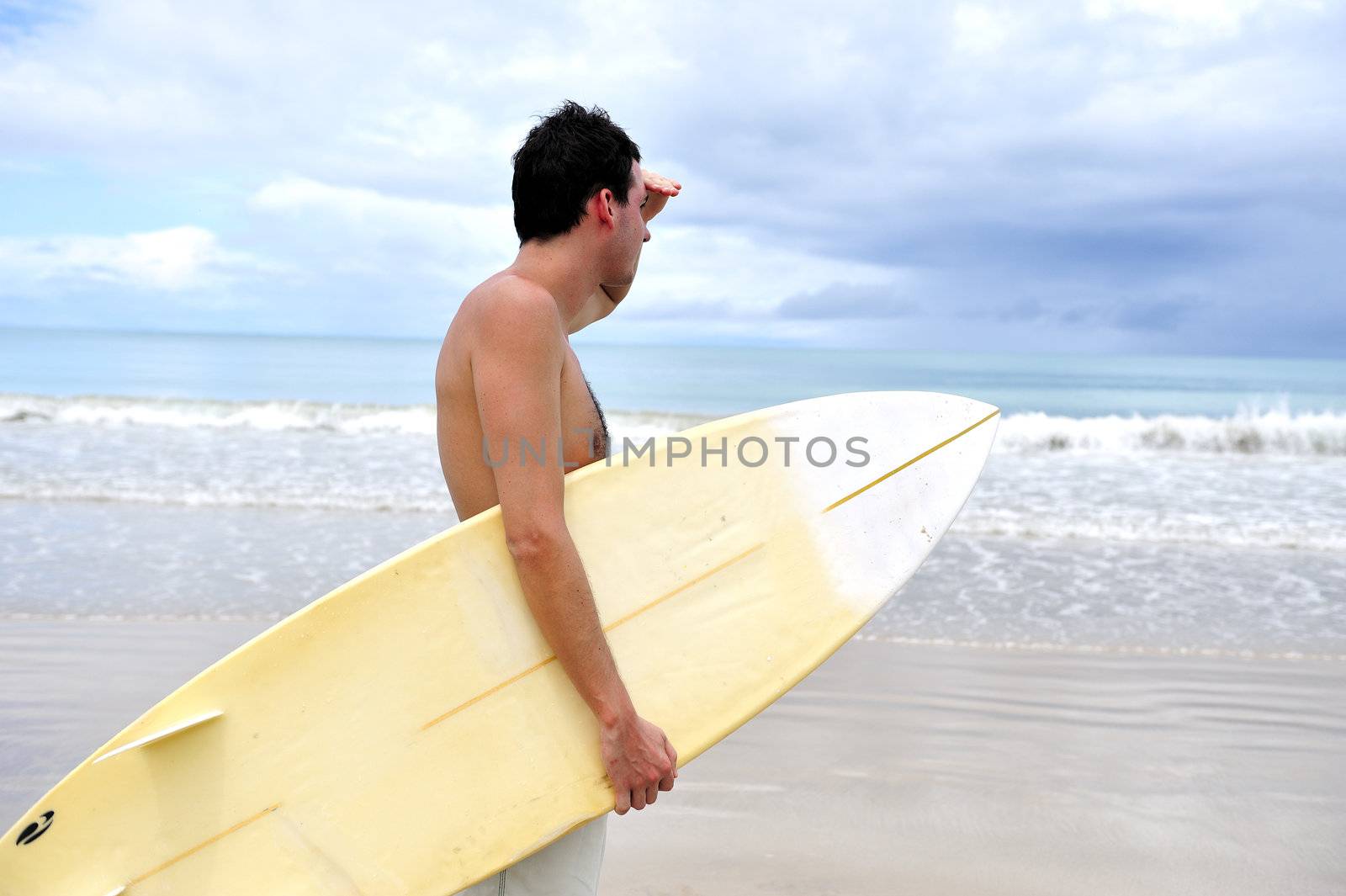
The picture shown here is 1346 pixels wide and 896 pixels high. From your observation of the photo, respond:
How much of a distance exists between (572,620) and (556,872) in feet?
1.51

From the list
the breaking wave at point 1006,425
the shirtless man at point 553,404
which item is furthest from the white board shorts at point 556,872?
the breaking wave at point 1006,425

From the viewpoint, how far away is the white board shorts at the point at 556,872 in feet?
5.00

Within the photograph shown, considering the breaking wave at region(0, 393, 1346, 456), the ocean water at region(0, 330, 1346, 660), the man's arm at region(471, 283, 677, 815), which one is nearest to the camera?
the man's arm at region(471, 283, 677, 815)

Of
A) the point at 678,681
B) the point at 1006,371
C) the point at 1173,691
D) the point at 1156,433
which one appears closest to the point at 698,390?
the point at 1156,433

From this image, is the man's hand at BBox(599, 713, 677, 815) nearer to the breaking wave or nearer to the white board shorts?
the white board shorts

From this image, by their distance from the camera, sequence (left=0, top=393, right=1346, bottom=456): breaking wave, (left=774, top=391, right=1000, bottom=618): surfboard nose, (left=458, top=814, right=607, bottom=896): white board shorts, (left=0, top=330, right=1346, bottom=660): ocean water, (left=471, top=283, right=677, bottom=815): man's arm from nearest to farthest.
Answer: (left=471, top=283, right=677, bottom=815): man's arm, (left=458, top=814, right=607, bottom=896): white board shorts, (left=774, top=391, right=1000, bottom=618): surfboard nose, (left=0, top=330, right=1346, bottom=660): ocean water, (left=0, top=393, right=1346, bottom=456): breaking wave

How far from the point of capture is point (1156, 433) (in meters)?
12.9

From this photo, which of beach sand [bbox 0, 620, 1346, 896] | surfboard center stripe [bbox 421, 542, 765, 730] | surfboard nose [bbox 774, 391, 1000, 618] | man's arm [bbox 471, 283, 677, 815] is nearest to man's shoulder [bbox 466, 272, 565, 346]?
man's arm [bbox 471, 283, 677, 815]

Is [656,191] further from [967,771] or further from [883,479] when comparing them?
[967,771]

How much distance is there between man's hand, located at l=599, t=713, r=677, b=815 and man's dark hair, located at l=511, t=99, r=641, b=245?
0.73m

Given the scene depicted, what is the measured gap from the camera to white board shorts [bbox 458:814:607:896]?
1.52 metres

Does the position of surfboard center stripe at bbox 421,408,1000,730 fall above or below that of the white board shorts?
above

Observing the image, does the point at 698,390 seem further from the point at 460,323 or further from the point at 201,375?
the point at 460,323

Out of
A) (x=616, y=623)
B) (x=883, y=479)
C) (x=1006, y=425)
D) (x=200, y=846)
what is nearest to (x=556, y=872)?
(x=616, y=623)
